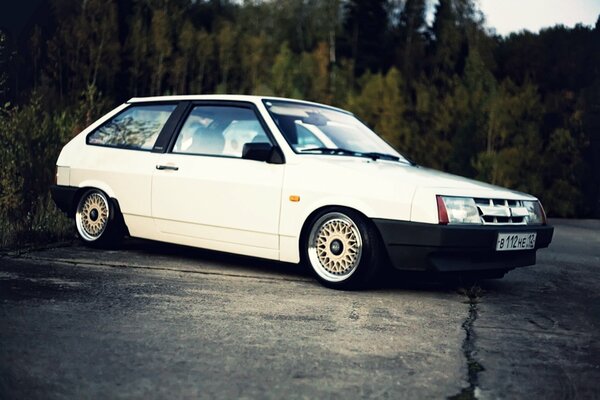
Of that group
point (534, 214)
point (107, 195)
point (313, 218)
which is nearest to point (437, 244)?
point (313, 218)

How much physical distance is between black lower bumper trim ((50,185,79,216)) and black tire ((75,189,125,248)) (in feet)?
0.20

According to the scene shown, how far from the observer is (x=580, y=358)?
4.38 m

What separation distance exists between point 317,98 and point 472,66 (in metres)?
5.17

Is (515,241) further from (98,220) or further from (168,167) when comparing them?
(98,220)

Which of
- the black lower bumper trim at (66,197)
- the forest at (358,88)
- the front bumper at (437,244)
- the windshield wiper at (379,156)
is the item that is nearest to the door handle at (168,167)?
the black lower bumper trim at (66,197)

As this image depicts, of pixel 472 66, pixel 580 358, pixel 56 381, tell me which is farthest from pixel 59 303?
pixel 472 66

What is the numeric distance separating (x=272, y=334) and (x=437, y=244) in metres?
1.71

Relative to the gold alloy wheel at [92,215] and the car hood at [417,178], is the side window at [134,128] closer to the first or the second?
the gold alloy wheel at [92,215]

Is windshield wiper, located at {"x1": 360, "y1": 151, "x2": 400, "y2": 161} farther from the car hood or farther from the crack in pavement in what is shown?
the crack in pavement

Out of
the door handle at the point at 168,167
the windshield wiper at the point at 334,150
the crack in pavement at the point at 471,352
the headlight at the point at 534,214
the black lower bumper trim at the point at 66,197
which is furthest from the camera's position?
the black lower bumper trim at the point at 66,197

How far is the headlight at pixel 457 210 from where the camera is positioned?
5.86m

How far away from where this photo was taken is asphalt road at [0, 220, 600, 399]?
3625 millimetres

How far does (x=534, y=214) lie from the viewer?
6.55m

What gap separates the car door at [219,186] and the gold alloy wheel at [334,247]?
1.19ft
